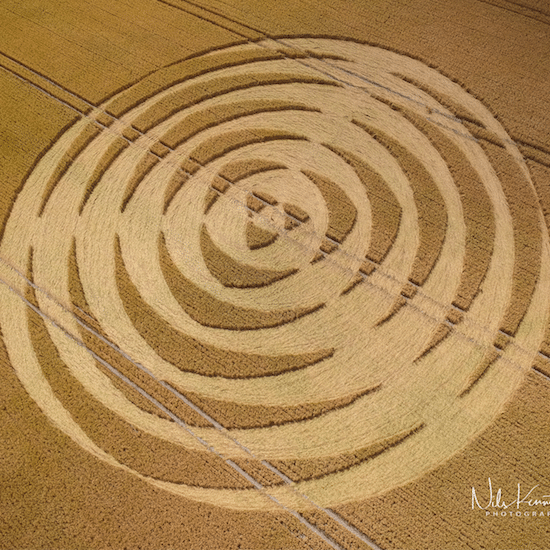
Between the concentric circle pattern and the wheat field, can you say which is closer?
the wheat field

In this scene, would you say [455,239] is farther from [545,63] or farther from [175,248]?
[175,248]

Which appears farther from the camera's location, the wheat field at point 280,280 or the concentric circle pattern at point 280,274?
the concentric circle pattern at point 280,274

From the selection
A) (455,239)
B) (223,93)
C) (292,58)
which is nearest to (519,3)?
(292,58)
